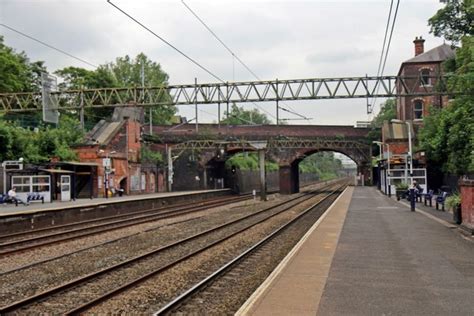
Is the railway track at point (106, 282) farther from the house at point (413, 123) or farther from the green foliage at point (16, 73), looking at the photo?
the green foliage at point (16, 73)

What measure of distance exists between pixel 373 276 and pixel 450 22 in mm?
26974

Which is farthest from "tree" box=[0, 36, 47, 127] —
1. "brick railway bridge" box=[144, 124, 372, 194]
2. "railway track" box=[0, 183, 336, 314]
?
"railway track" box=[0, 183, 336, 314]

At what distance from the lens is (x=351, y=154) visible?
6562 cm

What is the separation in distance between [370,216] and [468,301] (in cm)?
1504

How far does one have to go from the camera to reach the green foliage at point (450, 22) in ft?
102

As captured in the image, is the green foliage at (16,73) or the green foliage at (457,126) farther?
the green foliage at (16,73)

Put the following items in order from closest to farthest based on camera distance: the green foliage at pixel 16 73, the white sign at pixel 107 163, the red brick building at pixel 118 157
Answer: the white sign at pixel 107 163 < the red brick building at pixel 118 157 < the green foliage at pixel 16 73

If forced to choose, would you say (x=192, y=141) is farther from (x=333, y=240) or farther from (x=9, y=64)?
(x=333, y=240)

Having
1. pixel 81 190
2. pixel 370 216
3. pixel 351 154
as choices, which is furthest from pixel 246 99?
pixel 351 154

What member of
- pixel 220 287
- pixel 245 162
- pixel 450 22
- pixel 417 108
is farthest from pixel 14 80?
pixel 220 287

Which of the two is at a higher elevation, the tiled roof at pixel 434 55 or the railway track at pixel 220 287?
the tiled roof at pixel 434 55

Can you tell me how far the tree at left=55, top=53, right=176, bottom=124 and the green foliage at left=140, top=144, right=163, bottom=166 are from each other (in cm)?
1482

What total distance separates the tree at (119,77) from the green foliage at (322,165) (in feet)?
126

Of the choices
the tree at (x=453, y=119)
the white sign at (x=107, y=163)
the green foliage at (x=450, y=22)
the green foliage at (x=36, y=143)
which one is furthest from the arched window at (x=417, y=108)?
the green foliage at (x=36, y=143)
